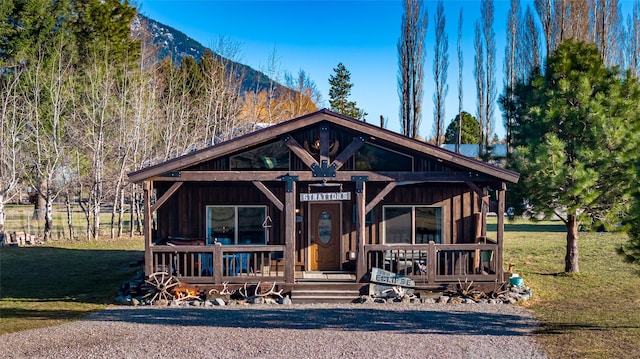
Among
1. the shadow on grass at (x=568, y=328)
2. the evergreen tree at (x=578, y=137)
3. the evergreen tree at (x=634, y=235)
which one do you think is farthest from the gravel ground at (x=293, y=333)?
the evergreen tree at (x=578, y=137)

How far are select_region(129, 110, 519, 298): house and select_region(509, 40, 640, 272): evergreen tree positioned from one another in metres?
1.79

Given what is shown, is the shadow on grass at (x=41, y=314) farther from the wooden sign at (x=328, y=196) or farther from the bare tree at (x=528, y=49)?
the bare tree at (x=528, y=49)

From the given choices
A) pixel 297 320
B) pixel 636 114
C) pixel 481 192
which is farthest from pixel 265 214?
pixel 636 114

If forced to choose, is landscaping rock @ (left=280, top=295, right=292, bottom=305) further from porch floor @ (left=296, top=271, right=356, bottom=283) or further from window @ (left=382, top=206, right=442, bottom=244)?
window @ (left=382, top=206, right=442, bottom=244)

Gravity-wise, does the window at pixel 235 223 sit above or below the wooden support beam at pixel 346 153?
below

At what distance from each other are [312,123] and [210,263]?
451 cm

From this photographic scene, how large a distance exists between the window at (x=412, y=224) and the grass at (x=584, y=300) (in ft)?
10.1

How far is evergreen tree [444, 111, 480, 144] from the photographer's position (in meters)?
66.6

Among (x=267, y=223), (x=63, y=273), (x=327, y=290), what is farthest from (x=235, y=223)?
(x=63, y=273)

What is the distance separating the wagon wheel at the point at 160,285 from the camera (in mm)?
13078

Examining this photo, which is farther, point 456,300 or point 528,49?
point 528,49

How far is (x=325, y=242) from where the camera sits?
15.5 m

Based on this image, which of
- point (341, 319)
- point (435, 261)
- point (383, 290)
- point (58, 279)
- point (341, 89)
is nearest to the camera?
point (341, 319)

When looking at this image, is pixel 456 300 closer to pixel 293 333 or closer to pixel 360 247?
pixel 360 247
